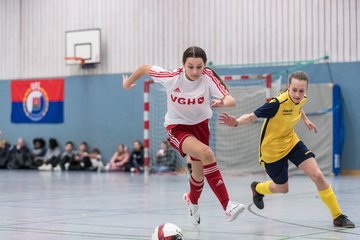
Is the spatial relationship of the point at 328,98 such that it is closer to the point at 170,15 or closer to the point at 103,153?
the point at 170,15

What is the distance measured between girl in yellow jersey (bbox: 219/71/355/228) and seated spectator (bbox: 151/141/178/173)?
13.5 meters

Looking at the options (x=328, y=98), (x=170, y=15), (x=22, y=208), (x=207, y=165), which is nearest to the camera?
(x=207, y=165)

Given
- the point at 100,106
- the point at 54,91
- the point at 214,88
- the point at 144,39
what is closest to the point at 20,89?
the point at 54,91

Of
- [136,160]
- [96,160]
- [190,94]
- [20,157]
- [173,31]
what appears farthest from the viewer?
[20,157]

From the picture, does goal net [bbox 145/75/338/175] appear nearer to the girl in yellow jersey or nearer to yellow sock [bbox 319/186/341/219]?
the girl in yellow jersey

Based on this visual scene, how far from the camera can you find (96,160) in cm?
2442

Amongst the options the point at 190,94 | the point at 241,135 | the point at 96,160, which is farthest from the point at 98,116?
the point at 190,94

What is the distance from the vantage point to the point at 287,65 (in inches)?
845

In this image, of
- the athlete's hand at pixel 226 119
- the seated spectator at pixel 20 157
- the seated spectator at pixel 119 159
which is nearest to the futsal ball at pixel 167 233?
the athlete's hand at pixel 226 119

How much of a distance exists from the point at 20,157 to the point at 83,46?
15.2 ft

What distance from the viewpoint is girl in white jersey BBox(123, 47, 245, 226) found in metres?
7.72

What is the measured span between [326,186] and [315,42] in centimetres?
1342

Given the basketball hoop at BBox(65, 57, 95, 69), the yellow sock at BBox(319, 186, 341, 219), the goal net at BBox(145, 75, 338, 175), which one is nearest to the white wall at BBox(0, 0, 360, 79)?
the basketball hoop at BBox(65, 57, 95, 69)

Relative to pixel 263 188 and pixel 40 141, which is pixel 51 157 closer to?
pixel 40 141
